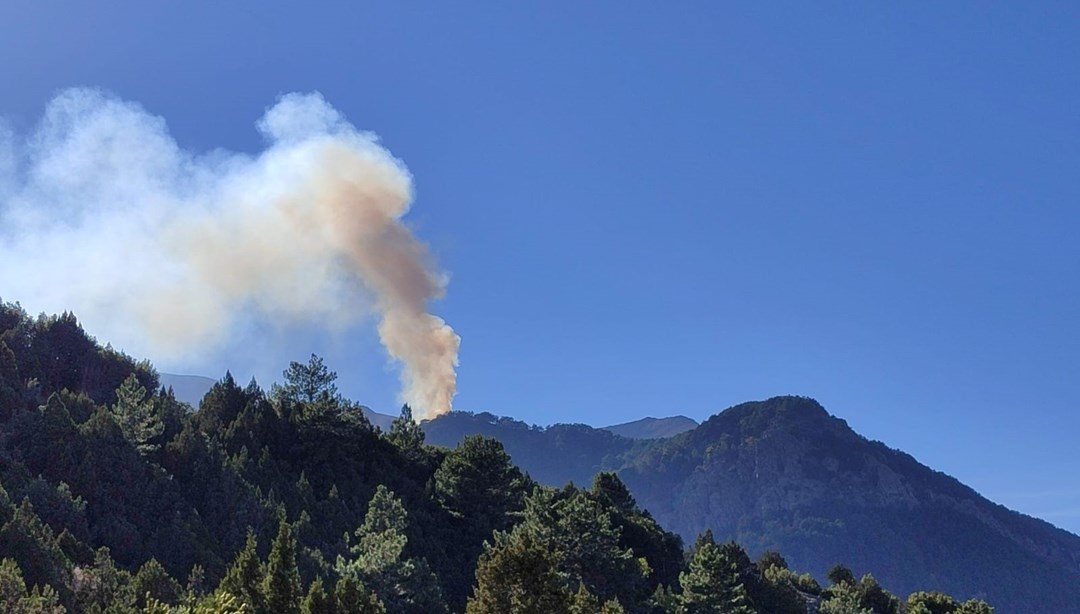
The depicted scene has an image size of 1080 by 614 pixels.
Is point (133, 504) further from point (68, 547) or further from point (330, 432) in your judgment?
point (330, 432)

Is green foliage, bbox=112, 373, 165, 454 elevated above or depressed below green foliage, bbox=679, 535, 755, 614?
above

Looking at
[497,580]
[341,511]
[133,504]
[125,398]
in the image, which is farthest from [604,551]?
[125,398]

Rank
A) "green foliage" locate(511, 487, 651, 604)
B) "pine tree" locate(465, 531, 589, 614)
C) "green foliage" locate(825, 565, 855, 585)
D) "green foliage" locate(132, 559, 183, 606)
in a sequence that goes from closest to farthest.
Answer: "pine tree" locate(465, 531, 589, 614) → "green foliage" locate(132, 559, 183, 606) → "green foliage" locate(511, 487, 651, 604) → "green foliage" locate(825, 565, 855, 585)

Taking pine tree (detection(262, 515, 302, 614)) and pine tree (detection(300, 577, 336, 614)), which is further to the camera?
pine tree (detection(262, 515, 302, 614))

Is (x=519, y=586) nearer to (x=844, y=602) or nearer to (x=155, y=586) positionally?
(x=155, y=586)

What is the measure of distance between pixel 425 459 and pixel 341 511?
27.3m

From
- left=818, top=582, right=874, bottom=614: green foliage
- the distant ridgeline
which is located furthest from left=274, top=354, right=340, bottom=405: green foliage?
left=818, top=582, right=874, bottom=614: green foliage

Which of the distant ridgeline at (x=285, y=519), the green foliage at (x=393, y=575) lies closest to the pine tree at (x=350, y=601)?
the distant ridgeline at (x=285, y=519)

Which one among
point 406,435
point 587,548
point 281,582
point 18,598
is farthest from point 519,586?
point 406,435

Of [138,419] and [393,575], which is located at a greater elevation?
[138,419]

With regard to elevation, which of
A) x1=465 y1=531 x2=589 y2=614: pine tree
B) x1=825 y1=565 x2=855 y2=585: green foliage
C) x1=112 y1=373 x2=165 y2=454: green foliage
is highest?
x1=112 y1=373 x2=165 y2=454: green foliage

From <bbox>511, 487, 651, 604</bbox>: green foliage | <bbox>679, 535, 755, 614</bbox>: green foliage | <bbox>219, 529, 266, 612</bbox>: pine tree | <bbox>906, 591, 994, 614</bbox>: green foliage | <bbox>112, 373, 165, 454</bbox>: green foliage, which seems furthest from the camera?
<bbox>906, 591, 994, 614</bbox>: green foliage

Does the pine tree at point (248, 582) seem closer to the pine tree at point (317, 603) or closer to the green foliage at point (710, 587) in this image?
the pine tree at point (317, 603)

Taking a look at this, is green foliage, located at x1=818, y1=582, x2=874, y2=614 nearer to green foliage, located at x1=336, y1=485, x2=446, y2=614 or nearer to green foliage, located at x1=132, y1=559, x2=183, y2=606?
green foliage, located at x1=336, y1=485, x2=446, y2=614
